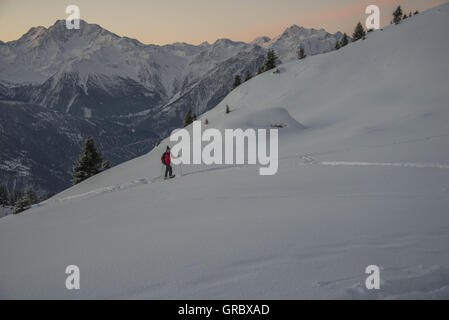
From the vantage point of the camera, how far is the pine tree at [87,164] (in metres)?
37.1

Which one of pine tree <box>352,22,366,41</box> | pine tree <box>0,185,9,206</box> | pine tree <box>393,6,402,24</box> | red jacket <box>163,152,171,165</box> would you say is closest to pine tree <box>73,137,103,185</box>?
red jacket <box>163,152,171,165</box>

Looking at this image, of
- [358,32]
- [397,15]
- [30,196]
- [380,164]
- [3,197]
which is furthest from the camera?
[3,197]

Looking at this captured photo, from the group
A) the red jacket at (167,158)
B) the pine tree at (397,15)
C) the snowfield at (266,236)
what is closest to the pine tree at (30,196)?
the red jacket at (167,158)

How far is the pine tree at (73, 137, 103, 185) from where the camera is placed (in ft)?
122

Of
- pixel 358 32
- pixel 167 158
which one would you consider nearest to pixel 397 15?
pixel 358 32

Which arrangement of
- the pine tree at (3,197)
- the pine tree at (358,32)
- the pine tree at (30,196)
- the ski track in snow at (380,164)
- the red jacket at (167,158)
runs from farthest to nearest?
the pine tree at (3,197) < the pine tree at (358,32) < the pine tree at (30,196) < the red jacket at (167,158) < the ski track in snow at (380,164)

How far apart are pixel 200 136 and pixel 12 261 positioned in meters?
30.2

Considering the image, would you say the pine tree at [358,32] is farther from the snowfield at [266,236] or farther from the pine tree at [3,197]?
the pine tree at [3,197]

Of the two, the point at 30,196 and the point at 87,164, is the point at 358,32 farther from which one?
the point at 30,196

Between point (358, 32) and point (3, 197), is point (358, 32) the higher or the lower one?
the higher one

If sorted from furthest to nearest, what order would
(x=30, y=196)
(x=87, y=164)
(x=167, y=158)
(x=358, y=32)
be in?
(x=358, y=32) < (x=30, y=196) < (x=87, y=164) < (x=167, y=158)

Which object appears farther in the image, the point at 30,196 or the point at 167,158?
the point at 30,196

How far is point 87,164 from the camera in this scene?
1476 inches
